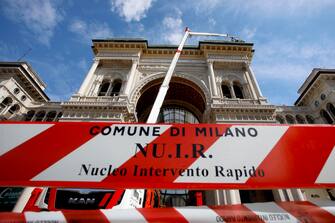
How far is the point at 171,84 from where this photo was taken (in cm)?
1973

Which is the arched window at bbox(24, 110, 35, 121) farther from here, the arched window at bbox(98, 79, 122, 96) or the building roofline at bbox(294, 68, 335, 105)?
the building roofline at bbox(294, 68, 335, 105)

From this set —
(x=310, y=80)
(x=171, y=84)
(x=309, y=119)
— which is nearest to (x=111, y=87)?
(x=171, y=84)

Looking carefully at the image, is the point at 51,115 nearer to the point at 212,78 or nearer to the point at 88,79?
the point at 88,79

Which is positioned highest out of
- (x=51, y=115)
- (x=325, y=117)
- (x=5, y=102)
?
(x=325, y=117)

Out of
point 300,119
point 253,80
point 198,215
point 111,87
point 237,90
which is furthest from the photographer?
point 300,119

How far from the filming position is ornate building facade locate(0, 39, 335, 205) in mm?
17516

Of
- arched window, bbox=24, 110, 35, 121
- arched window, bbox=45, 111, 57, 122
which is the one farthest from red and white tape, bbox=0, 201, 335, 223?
arched window, bbox=24, 110, 35, 121

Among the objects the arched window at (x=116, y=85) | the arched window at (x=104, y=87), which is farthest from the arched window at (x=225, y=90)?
the arched window at (x=104, y=87)

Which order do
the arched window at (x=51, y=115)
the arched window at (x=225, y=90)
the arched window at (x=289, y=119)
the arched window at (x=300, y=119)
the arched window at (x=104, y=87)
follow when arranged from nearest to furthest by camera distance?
the arched window at (x=104, y=87), the arched window at (x=225, y=90), the arched window at (x=289, y=119), the arched window at (x=300, y=119), the arched window at (x=51, y=115)

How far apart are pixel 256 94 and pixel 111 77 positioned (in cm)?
1556

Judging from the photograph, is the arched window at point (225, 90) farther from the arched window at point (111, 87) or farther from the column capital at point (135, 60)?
the arched window at point (111, 87)

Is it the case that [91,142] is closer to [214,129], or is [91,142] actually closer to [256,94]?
[214,129]

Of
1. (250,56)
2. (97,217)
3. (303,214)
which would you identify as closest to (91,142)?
(97,217)

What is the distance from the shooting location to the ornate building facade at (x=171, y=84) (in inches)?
690
